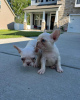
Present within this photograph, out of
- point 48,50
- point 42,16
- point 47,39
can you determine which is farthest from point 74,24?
point 47,39

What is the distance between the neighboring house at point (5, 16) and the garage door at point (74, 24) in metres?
13.6

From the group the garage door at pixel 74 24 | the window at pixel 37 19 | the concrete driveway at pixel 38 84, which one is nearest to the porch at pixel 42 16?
the window at pixel 37 19

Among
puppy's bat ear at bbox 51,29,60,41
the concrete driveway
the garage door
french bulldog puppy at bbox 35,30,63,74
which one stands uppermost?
the garage door

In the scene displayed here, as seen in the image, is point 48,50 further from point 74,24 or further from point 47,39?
point 74,24

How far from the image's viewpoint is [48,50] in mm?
2303

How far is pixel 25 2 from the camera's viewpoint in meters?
40.9

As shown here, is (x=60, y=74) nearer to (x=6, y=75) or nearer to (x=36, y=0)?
(x=6, y=75)

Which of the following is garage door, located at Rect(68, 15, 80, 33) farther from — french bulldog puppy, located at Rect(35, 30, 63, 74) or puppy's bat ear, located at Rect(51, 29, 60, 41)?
puppy's bat ear, located at Rect(51, 29, 60, 41)

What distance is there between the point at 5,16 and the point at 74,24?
591 inches

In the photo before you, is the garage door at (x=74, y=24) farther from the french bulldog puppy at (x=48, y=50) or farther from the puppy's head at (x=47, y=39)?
the puppy's head at (x=47, y=39)

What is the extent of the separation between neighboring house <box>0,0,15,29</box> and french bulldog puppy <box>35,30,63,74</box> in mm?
22866

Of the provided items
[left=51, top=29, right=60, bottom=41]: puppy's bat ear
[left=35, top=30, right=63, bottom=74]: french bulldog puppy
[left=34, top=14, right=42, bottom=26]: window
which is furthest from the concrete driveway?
[left=34, top=14, right=42, bottom=26]: window

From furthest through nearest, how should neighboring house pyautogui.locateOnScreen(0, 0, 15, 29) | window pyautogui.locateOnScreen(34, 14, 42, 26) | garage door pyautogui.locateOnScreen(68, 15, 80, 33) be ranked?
neighboring house pyautogui.locateOnScreen(0, 0, 15, 29)
window pyautogui.locateOnScreen(34, 14, 42, 26)
garage door pyautogui.locateOnScreen(68, 15, 80, 33)

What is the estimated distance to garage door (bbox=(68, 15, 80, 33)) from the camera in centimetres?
1669
